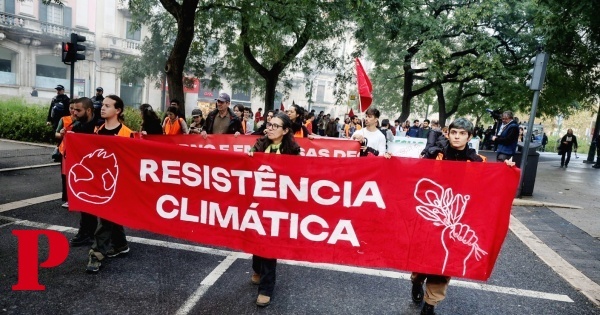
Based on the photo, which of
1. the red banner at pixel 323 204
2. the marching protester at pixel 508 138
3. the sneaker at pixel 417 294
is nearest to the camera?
the red banner at pixel 323 204

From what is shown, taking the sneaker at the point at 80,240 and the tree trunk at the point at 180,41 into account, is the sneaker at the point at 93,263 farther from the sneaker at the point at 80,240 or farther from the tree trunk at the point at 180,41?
the tree trunk at the point at 180,41

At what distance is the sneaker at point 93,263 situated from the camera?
4062mm

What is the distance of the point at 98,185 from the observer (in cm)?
418

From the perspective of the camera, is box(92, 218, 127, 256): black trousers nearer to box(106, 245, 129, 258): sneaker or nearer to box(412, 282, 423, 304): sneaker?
box(106, 245, 129, 258): sneaker

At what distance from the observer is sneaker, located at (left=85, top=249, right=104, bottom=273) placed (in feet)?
13.3

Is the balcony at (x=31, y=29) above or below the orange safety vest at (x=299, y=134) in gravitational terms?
above

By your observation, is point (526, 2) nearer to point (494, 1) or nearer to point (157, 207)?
point (494, 1)

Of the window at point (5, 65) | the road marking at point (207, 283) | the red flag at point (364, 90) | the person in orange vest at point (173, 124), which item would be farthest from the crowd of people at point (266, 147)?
the window at point (5, 65)

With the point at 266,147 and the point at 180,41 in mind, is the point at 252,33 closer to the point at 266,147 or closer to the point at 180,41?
the point at 180,41

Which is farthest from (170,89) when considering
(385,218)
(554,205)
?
(554,205)

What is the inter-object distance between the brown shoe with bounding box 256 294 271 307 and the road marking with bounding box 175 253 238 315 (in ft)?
1.85

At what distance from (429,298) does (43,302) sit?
3335 millimetres

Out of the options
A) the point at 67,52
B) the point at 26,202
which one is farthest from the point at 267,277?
the point at 67,52

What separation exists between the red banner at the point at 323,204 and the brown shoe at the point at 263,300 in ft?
1.24
